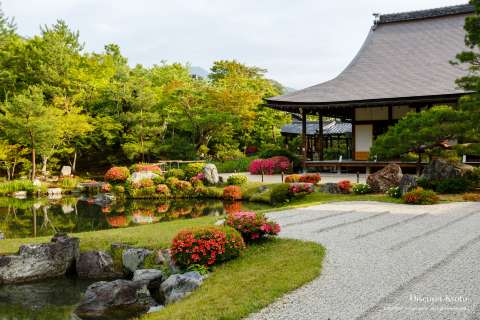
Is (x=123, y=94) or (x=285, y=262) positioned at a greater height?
(x=123, y=94)

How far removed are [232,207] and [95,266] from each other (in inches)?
320

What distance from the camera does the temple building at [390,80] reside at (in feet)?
64.6

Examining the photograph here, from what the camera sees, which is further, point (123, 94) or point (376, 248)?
point (123, 94)

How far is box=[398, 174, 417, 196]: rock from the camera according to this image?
13977 mm

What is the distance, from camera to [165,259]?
326 inches

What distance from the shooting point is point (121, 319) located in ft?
20.9

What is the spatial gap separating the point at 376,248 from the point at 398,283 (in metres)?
1.89

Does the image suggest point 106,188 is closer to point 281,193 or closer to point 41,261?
point 281,193

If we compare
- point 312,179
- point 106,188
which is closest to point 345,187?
point 312,179

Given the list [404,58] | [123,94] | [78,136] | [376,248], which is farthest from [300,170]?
[376,248]

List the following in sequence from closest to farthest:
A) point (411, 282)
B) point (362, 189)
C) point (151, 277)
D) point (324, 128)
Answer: point (411, 282), point (151, 277), point (362, 189), point (324, 128)

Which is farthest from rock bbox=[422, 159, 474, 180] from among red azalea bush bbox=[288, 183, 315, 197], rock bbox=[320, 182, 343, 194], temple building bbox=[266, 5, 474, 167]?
temple building bbox=[266, 5, 474, 167]

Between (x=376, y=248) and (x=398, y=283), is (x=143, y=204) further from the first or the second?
(x=398, y=283)

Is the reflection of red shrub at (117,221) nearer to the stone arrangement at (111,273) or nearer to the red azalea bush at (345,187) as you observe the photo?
the stone arrangement at (111,273)
